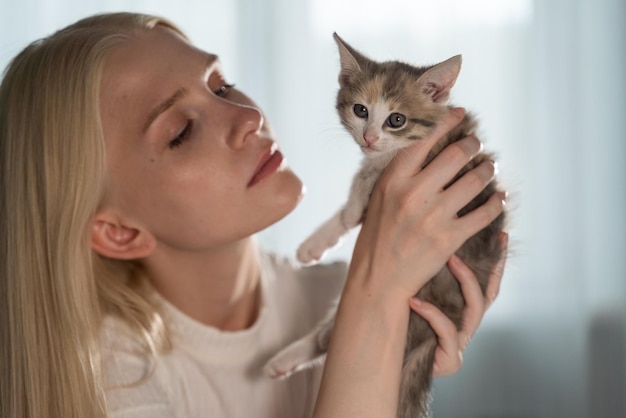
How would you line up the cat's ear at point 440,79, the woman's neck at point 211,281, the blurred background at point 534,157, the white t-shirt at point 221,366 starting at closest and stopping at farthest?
the cat's ear at point 440,79 → the white t-shirt at point 221,366 → the woman's neck at point 211,281 → the blurred background at point 534,157

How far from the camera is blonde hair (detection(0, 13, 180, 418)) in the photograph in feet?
4.82

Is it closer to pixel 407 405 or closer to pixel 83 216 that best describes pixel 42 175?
pixel 83 216

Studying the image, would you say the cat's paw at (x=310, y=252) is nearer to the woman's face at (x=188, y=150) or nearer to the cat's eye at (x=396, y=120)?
the woman's face at (x=188, y=150)

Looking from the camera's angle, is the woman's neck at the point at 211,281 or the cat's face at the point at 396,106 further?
the woman's neck at the point at 211,281

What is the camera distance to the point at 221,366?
1.72 m

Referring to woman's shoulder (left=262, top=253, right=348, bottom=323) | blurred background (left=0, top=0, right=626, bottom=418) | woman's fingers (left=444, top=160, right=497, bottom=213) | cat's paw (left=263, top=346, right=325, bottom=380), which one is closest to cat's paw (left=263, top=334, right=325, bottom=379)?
cat's paw (left=263, top=346, right=325, bottom=380)

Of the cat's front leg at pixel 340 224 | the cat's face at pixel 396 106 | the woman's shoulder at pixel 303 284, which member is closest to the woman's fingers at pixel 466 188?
the cat's face at pixel 396 106

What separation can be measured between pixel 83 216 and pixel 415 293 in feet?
2.22

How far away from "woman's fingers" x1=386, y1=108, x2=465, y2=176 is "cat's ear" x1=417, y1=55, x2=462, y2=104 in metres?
0.04

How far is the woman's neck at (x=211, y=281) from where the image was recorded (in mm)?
1673

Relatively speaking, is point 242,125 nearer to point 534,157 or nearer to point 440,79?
point 440,79

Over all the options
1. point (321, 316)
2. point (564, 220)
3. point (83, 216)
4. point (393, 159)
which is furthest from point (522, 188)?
point (83, 216)

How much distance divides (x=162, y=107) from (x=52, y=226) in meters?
0.34

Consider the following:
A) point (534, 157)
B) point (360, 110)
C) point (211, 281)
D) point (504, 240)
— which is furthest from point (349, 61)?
point (534, 157)
